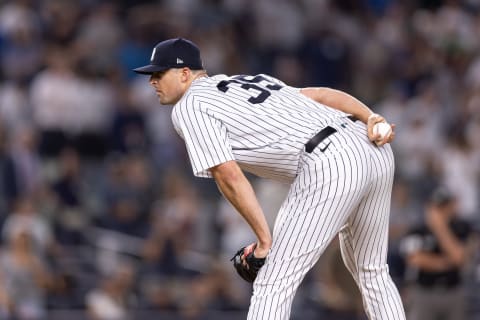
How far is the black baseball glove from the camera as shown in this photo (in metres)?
6.21

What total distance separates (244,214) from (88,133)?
7211 mm

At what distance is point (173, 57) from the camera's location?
6.29 meters

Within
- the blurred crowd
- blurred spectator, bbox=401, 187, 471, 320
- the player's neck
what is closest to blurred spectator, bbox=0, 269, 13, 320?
the blurred crowd

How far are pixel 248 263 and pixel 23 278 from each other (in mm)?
5050

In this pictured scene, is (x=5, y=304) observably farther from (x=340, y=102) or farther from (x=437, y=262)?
(x=340, y=102)

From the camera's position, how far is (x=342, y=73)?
50.3ft

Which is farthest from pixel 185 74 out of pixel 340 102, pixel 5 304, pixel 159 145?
pixel 159 145

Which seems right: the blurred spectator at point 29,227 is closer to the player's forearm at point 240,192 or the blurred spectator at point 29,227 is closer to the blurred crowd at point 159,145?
the blurred crowd at point 159,145

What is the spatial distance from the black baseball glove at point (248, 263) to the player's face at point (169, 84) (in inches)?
34.1

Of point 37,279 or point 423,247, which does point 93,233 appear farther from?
point 423,247

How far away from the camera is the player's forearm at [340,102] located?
6.50 m

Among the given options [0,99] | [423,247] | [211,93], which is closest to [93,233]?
[0,99]

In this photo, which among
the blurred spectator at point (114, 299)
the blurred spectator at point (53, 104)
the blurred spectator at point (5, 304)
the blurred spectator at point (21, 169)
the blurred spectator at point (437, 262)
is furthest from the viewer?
the blurred spectator at point (53, 104)

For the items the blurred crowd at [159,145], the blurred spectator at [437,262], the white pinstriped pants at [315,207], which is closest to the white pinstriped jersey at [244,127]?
the white pinstriped pants at [315,207]
